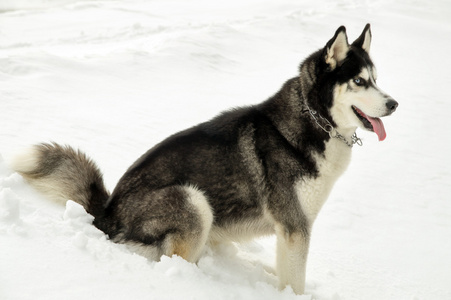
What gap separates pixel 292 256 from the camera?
291 cm

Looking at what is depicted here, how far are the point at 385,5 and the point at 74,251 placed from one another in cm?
1479

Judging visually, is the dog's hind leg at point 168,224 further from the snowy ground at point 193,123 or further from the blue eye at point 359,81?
the blue eye at point 359,81

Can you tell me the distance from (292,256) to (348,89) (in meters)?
1.14

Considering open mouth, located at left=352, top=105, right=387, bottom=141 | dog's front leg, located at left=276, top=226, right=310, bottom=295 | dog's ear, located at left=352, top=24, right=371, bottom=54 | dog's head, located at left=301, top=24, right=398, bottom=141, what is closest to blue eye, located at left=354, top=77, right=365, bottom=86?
dog's head, located at left=301, top=24, right=398, bottom=141

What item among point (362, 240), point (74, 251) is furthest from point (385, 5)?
point (74, 251)

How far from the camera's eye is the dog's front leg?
9.55 feet

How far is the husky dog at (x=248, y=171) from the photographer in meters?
2.81

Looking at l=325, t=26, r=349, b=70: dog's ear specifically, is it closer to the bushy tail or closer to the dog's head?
the dog's head

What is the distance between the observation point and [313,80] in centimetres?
303

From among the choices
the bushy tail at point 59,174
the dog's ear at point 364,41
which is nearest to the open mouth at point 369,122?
the dog's ear at point 364,41

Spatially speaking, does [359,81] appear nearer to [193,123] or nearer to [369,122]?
[369,122]

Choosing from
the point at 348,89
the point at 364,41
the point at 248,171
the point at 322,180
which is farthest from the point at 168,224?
the point at 364,41

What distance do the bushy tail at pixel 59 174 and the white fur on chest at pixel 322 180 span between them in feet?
4.28

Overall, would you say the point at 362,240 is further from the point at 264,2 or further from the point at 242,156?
the point at 264,2
